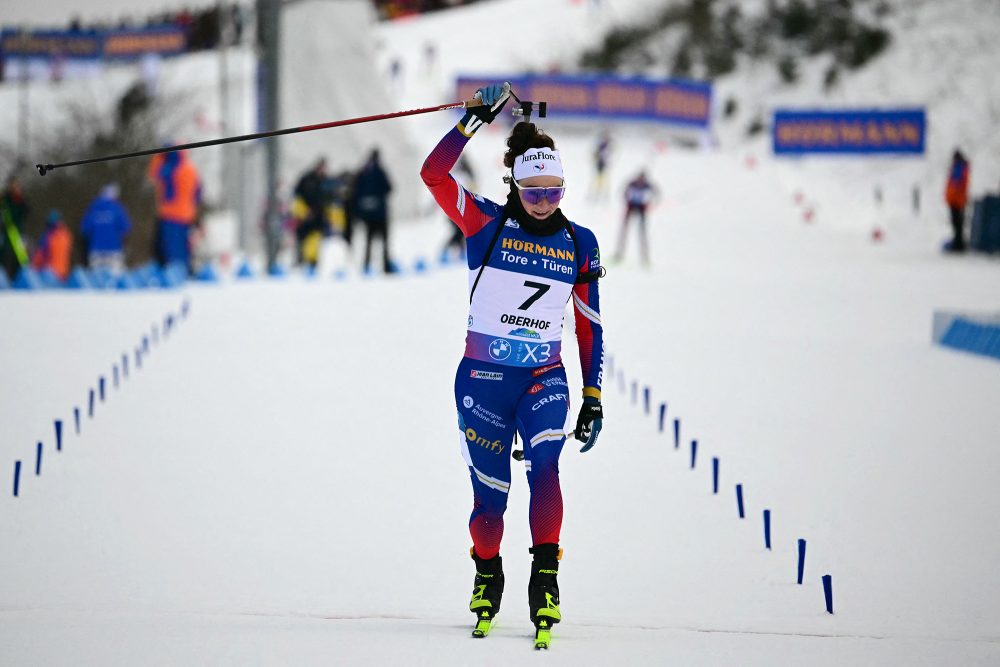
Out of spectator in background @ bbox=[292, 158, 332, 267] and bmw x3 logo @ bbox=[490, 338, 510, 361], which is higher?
spectator in background @ bbox=[292, 158, 332, 267]

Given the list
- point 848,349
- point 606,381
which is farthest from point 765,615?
point 848,349

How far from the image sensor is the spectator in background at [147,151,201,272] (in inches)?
787

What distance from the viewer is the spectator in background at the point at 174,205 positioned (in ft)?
65.6

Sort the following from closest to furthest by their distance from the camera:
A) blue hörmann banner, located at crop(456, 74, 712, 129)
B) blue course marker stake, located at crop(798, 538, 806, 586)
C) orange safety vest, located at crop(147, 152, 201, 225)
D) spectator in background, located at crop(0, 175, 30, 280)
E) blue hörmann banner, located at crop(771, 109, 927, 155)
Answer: blue course marker stake, located at crop(798, 538, 806, 586)
orange safety vest, located at crop(147, 152, 201, 225)
spectator in background, located at crop(0, 175, 30, 280)
blue hörmann banner, located at crop(771, 109, 927, 155)
blue hörmann banner, located at crop(456, 74, 712, 129)

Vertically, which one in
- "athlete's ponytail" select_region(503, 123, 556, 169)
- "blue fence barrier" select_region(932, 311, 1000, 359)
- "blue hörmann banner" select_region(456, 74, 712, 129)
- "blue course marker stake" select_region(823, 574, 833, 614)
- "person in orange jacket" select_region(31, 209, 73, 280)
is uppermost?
"blue hörmann banner" select_region(456, 74, 712, 129)

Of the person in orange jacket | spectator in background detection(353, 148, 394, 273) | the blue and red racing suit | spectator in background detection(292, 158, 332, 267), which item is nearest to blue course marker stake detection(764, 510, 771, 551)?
the blue and red racing suit

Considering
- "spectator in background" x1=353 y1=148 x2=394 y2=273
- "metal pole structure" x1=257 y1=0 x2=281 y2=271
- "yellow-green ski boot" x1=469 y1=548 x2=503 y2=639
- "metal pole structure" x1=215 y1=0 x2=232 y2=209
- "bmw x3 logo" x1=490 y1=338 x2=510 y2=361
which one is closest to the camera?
"yellow-green ski boot" x1=469 y1=548 x2=503 y2=639

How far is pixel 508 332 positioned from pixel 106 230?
1648 cm

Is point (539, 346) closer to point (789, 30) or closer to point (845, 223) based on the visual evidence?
point (845, 223)

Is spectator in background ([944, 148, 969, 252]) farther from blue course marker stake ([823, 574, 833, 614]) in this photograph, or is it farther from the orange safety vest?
blue course marker stake ([823, 574, 833, 614])

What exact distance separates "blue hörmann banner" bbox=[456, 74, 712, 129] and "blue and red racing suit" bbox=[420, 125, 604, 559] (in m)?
39.9

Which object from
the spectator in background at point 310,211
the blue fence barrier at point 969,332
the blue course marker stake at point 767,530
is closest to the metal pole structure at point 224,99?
the spectator in background at point 310,211

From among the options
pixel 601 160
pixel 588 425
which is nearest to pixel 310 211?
pixel 601 160

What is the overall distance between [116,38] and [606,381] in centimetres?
6489
